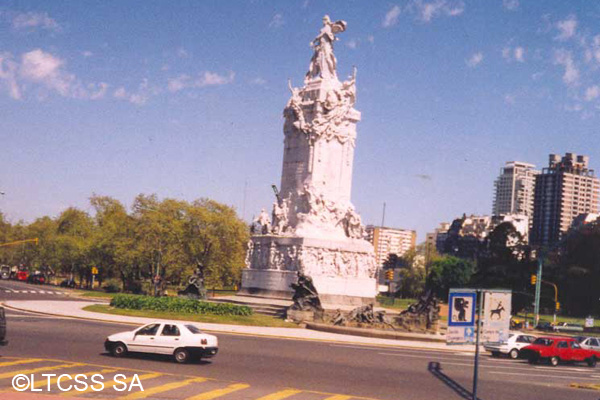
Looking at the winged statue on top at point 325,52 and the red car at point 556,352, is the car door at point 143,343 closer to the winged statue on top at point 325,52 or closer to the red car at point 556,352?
the red car at point 556,352

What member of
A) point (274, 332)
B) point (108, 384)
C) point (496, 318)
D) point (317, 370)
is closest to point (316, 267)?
point (274, 332)

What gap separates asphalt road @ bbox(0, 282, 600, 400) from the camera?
62.1ft

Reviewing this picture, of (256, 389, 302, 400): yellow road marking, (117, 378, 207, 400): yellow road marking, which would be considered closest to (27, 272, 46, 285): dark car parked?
(117, 378, 207, 400): yellow road marking

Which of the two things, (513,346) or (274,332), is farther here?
(274,332)

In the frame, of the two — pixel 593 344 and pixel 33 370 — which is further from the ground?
pixel 593 344

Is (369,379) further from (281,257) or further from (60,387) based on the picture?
(281,257)

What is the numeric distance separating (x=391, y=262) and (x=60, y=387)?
148867 mm

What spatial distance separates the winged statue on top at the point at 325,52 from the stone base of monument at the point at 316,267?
1326 cm

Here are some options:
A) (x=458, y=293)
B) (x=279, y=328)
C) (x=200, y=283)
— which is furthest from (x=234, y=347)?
(x=200, y=283)

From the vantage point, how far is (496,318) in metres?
13.6

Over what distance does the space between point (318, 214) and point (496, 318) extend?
4054 cm

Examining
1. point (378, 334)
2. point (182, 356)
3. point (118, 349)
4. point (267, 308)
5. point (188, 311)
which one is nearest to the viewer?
point (182, 356)

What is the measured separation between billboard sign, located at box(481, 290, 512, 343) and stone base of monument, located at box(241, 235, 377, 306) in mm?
37526

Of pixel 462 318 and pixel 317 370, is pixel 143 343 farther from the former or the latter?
pixel 462 318
